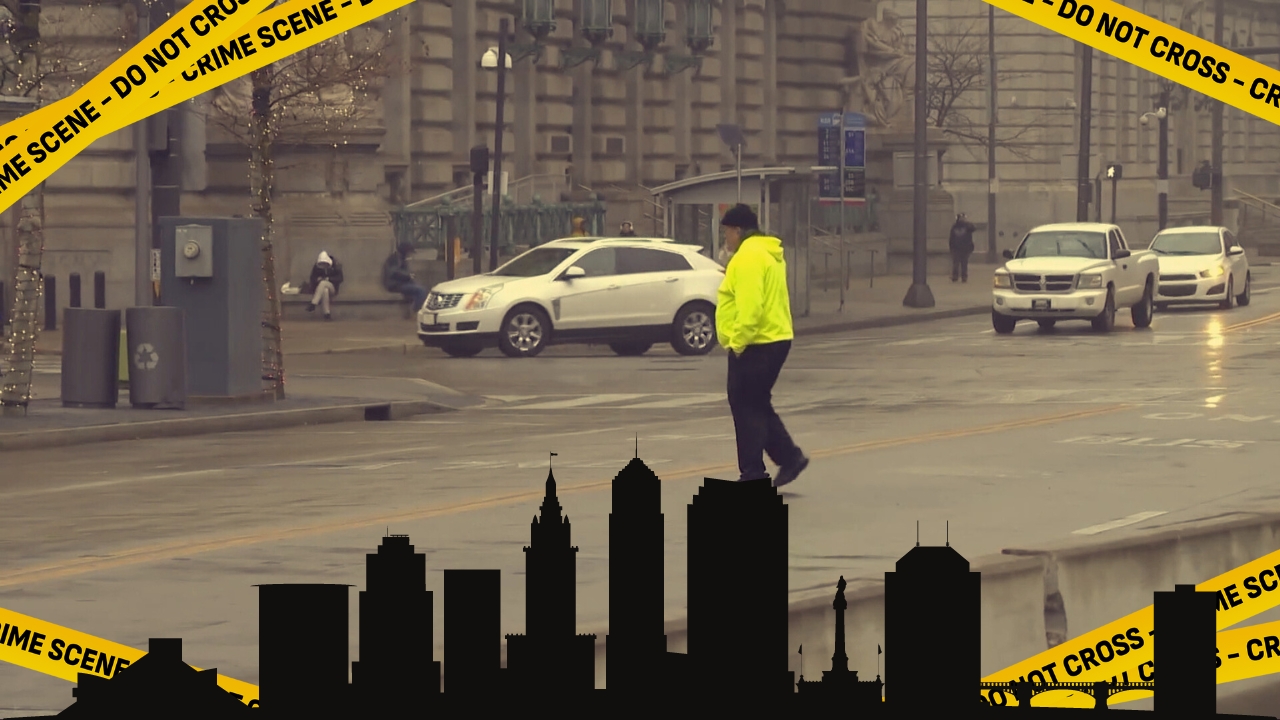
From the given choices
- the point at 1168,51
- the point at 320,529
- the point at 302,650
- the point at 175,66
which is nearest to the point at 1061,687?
the point at 302,650

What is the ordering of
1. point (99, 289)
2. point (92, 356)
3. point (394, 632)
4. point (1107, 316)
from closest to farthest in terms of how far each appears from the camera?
point (394, 632) → point (92, 356) → point (99, 289) → point (1107, 316)

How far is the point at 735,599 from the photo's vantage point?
2.95 metres

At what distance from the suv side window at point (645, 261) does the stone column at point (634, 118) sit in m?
21.5

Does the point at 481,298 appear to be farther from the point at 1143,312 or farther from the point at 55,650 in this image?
the point at 55,650

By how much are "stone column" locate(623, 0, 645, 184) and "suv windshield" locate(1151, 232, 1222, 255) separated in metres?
13.6

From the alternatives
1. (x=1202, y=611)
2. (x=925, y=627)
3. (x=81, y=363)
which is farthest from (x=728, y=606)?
(x=81, y=363)

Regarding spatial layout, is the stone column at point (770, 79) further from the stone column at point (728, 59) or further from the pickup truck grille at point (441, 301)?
the pickup truck grille at point (441, 301)

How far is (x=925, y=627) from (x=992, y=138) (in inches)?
2585

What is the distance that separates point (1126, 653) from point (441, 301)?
24873mm

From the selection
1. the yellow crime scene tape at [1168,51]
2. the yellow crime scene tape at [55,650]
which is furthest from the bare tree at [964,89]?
the yellow crime scene tape at [55,650]

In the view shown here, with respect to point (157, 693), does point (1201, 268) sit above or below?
above

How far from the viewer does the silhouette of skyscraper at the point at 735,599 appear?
294 cm

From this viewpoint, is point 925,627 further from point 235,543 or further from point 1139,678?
point 235,543

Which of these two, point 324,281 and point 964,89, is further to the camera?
point 964,89
